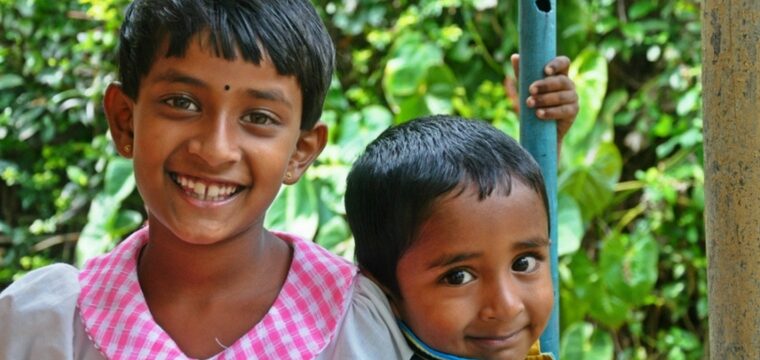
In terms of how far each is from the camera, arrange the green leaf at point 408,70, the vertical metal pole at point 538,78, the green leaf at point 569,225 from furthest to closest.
Answer: the green leaf at point 408,70 < the green leaf at point 569,225 < the vertical metal pole at point 538,78

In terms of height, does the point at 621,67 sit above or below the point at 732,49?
below

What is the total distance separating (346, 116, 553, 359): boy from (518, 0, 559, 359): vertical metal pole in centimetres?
13

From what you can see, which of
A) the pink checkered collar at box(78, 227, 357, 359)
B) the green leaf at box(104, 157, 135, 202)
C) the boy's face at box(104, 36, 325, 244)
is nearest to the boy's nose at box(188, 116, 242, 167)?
the boy's face at box(104, 36, 325, 244)

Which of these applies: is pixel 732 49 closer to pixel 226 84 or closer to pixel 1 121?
pixel 226 84

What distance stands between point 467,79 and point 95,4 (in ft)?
4.42

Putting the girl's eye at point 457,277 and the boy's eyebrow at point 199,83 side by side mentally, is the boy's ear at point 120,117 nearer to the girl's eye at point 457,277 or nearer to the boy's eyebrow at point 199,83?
the boy's eyebrow at point 199,83

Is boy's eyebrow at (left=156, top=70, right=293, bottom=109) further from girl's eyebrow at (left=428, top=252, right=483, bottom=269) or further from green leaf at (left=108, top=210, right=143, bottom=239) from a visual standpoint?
green leaf at (left=108, top=210, right=143, bottom=239)

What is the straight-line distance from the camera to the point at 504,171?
157cm

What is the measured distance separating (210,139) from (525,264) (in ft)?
1.59

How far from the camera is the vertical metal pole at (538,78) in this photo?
174 cm

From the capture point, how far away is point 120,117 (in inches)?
63.8

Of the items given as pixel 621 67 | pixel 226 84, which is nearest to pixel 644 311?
pixel 621 67

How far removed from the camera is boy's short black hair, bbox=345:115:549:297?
1543 millimetres

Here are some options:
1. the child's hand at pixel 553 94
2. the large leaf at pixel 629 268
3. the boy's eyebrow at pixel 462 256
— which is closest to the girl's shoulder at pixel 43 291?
the boy's eyebrow at pixel 462 256
